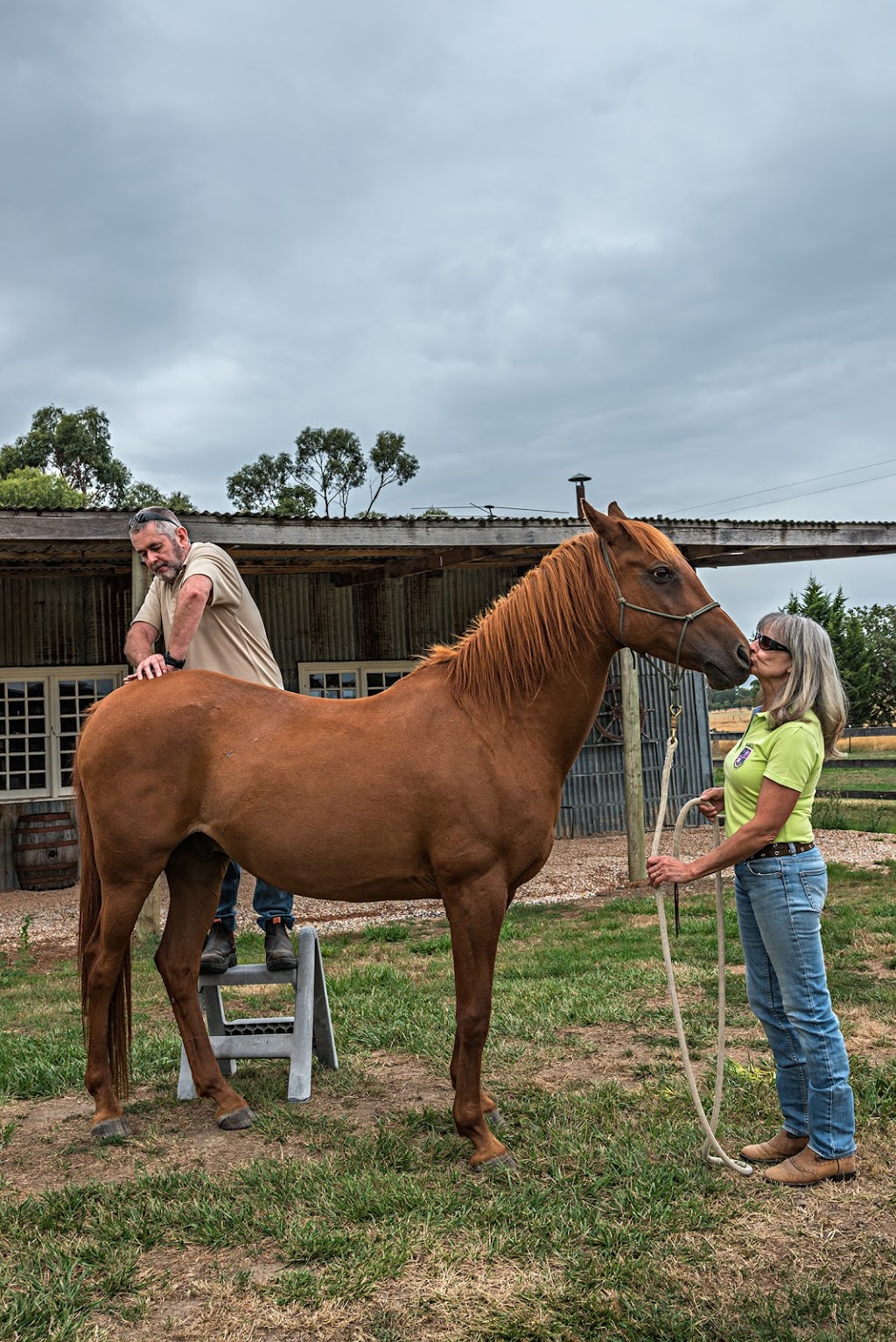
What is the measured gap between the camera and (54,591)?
37.5ft

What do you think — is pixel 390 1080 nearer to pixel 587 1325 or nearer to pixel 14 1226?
pixel 14 1226

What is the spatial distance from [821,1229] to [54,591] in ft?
35.4

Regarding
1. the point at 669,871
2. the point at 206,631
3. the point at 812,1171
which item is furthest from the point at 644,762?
the point at 669,871

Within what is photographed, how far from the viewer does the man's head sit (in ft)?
12.8

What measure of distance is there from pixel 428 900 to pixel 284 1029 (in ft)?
17.2

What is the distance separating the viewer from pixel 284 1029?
13.6ft

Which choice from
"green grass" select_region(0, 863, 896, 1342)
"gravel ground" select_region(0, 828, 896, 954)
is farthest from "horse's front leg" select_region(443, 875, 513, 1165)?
"gravel ground" select_region(0, 828, 896, 954)

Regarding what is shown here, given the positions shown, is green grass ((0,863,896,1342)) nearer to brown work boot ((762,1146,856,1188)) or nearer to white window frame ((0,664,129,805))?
brown work boot ((762,1146,856,1188))

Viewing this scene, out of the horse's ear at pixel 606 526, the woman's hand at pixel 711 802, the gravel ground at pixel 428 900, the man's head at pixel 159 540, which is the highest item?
A: the man's head at pixel 159 540

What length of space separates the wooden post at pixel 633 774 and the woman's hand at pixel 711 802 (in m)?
5.81

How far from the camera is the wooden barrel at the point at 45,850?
34.8ft

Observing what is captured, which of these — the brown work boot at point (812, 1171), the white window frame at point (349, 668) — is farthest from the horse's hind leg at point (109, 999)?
the white window frame at point (349, 668)

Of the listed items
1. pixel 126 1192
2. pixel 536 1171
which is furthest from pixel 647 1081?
pixel 126 1192

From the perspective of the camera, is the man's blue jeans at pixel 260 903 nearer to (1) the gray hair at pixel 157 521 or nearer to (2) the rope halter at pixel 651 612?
(1) the gray hair at pixel 157 521
